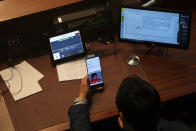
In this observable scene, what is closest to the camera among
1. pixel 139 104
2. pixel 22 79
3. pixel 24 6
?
pixel 139 104

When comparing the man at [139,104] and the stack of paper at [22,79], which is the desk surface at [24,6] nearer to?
the stack of paper at [22,79]

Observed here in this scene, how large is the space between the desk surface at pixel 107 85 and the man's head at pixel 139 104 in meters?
0.47

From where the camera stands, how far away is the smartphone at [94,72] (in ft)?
5.51

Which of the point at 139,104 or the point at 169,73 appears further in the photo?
the point at 169,73

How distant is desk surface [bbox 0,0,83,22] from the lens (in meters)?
1.62

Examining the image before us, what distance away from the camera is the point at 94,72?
1692 millimetres

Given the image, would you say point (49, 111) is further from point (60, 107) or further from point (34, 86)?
point (34, 86)

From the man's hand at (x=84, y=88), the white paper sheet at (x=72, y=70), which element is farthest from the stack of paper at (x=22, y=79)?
the man's hand at (x=84, y=88)

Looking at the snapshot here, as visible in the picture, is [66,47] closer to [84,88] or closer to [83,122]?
[84,88]

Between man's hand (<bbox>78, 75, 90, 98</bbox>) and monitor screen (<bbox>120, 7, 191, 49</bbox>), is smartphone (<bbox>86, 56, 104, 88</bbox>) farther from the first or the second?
monitor screen (<bbox>120, 7, 191, 49</bbox>)

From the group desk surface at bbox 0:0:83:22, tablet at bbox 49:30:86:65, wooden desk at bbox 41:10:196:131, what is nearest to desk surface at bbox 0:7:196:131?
wooden desk at bbox 41:10:196:131

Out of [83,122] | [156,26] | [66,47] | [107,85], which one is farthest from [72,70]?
[156,26]

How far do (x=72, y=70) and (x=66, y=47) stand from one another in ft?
0.56

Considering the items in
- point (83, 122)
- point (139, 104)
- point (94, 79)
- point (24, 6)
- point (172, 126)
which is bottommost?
point (172, 126)
